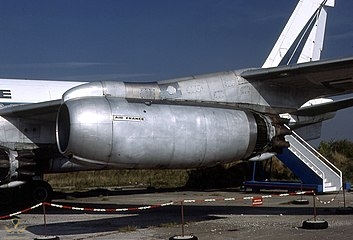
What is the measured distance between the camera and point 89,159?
32.8 feet

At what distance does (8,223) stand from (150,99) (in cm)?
608

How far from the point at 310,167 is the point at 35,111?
1148 cm

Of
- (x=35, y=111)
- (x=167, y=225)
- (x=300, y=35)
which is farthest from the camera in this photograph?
(x=300, y=35)

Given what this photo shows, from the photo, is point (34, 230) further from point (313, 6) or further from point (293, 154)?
point (293, 154)

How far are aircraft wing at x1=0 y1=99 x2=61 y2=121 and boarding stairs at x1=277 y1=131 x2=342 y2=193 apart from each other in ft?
33.0

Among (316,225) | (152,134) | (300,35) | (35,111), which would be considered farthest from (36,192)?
(316,225)

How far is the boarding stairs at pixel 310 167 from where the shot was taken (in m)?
22.9

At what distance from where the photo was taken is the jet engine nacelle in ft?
32.3

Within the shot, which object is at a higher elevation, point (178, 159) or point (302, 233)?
point (178, 159)

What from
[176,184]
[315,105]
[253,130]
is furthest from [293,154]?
[253,130]

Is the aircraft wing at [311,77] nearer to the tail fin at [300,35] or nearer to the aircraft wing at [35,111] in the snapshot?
the tail fin at [300,35]

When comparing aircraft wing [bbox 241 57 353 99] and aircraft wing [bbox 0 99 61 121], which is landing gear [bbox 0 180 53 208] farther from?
aircraft wing [bbox 241 57 353 99]

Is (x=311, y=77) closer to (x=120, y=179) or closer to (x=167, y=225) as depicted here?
(x=167, y=225)

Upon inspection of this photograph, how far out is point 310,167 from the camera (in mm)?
23078
